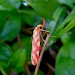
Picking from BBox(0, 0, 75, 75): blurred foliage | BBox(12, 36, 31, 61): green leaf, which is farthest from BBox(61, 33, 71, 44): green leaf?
BBox(12, 36, 31, 61): green leaf

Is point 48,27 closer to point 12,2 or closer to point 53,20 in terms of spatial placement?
point 53,20

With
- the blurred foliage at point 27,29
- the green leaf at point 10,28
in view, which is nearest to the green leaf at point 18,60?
the blurred foliage at point 27,29

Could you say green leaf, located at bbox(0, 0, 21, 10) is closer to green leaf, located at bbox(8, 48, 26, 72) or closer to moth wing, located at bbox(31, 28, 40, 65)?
green leaf, located at bbox(8, 48, 26, 72)

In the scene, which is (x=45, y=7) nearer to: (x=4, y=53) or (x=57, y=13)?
(x=57, y=13)

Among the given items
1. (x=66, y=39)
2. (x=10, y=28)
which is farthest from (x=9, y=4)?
(x=66, y=39)

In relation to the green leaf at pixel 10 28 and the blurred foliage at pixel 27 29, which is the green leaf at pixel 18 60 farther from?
the green leaf at pixel 10 28

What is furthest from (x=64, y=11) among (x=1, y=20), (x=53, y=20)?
(x=1, y=20)

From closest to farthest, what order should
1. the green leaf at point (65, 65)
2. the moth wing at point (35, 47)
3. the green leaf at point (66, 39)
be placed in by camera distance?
the moth wing at point (35, 47)
the green leaf at point (65, 65)
the green leaf at point (66, 39)
